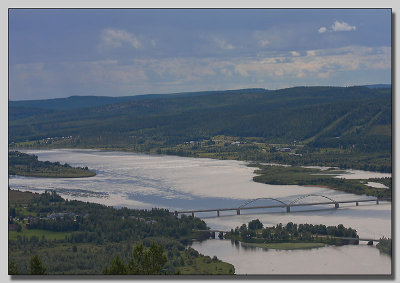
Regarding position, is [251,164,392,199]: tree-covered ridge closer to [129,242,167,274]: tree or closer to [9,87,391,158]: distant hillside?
[9,87,391,158]: distant hillside

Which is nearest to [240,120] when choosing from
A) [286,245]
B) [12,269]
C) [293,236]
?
[293,236]

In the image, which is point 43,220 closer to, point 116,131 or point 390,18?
point 390,18

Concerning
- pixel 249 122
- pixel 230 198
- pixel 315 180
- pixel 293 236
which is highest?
pixel 249 122

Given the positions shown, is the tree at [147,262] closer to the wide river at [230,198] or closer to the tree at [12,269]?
the tree at [12,269]

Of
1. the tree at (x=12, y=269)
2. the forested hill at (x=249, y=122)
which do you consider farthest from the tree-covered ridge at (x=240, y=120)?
the tree at (x=12, y=269)

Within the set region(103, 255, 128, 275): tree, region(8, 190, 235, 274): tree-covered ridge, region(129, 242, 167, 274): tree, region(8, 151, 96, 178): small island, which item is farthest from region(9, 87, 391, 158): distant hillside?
region(103, 255, 128, 275): tree

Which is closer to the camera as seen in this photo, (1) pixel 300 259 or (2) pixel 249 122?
(1) pixel 300 259

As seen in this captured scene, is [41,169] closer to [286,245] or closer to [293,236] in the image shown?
[293,236]
